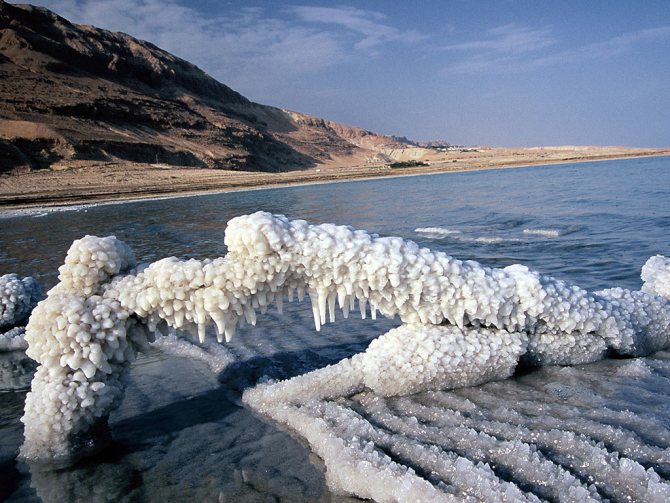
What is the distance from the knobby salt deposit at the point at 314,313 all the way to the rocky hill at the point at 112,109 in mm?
39463

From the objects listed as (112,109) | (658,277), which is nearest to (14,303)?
(658,277)

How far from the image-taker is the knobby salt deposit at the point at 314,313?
2445 mm

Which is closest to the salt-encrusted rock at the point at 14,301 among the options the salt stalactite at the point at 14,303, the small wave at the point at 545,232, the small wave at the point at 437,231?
the salt stalactite at the point at 14,303

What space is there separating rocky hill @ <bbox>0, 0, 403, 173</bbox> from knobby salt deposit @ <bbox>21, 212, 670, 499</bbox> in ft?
129

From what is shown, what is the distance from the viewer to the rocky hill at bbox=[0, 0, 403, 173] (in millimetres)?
45938

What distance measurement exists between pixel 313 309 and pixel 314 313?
41mm

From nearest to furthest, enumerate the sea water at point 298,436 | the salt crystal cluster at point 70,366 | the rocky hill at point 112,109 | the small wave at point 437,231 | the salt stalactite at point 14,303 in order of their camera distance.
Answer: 1. the sea water at point 298,436
2. the salt crystal cluster at point 70,366
3. the salt stalactite at point 14,303
4. the small wave at point 437,231
5. the rocky hill at point 112,109

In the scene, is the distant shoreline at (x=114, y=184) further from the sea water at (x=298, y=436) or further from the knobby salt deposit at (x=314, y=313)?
the knobby salt deposit at (x=314, y=313)

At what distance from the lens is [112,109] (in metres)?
60.8

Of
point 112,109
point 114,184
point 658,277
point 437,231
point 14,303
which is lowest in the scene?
point 437,231

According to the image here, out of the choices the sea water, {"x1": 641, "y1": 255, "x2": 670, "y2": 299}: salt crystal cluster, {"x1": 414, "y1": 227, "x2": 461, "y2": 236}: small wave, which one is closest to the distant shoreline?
{"x1": 414, "y1": 227, "x2": 461, "y2": 236}: small wave

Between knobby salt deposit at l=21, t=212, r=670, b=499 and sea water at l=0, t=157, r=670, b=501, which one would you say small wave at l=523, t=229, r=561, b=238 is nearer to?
sea water at l=0, t=157, r=670, b=501

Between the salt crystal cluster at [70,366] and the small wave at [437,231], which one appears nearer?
the salt crystal cluster at [70,366]

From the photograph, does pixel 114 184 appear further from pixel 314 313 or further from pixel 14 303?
pixel 314 313
